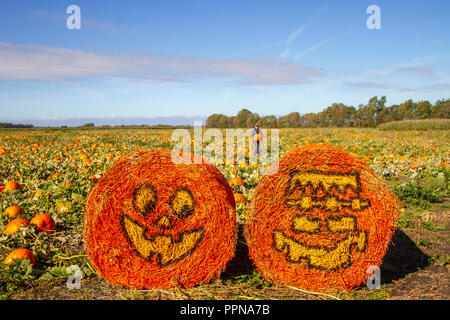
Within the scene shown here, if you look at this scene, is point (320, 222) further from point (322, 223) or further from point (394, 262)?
point (394, 262)

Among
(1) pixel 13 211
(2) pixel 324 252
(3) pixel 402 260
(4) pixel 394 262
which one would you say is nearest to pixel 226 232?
(2) pixel 324 252

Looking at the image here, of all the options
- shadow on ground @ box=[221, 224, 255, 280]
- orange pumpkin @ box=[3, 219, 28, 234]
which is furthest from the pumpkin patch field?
orange pumpkin @ box=[3, 219, 28, 234]

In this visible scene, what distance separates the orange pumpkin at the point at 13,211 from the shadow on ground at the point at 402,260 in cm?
536

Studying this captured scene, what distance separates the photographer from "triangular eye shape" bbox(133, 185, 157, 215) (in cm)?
388

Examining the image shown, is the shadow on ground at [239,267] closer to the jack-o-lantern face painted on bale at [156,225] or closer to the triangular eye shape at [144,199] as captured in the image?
the jack-o-lantern face painted on bale at [156,225]

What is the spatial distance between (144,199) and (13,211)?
2910mm

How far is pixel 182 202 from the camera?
391cm

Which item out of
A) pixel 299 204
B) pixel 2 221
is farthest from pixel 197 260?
pixel 2 221

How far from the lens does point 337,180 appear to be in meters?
3.94

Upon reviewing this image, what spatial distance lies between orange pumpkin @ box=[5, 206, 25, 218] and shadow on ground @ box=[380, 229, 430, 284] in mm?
5355

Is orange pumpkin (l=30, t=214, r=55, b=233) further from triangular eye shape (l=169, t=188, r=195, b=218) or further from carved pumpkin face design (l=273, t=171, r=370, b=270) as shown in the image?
carved pumpkin face design (l=273, t=171, r=370, b=270)
